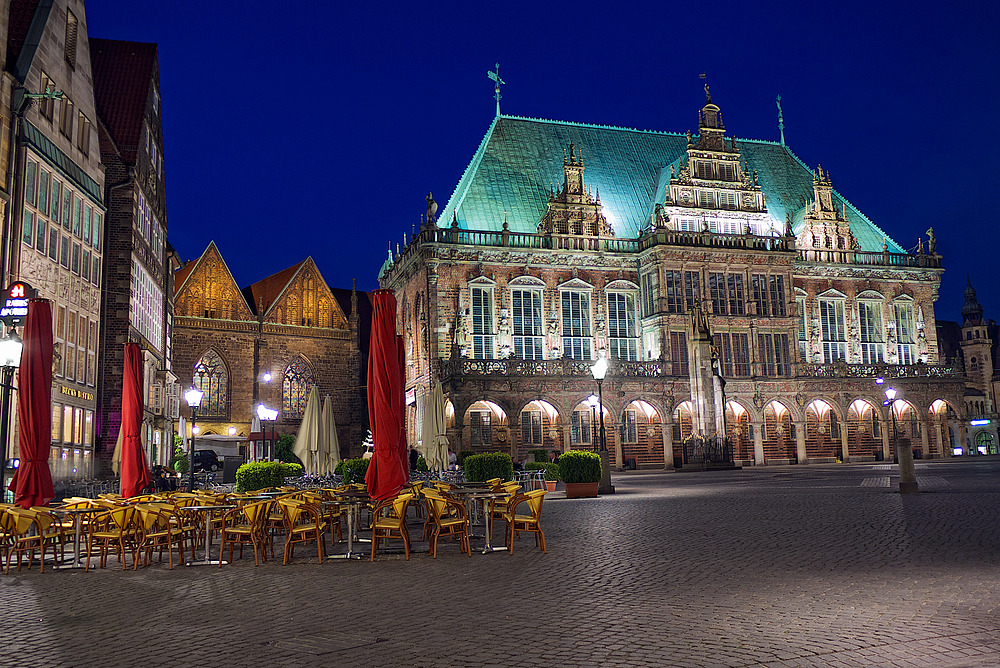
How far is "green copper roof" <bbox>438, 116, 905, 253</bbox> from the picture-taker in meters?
51.7

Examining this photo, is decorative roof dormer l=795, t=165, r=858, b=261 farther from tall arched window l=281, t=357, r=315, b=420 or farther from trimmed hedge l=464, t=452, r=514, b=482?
trimmed hedge l=464, t=452, r=514, b=482

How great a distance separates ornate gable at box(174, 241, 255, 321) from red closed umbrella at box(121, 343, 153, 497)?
33393 millimetres

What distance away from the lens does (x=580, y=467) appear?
24.0m

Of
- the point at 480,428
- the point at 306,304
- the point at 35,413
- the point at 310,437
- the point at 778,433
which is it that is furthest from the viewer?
the point at 306,304

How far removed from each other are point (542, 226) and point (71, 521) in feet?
131

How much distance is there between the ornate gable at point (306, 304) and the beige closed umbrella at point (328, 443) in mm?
29107

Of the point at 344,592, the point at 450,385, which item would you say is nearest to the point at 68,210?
the point at 344,592

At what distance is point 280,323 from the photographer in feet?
174

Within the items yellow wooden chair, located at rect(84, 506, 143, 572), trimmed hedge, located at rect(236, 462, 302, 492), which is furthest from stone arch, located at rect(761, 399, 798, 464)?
yellow wooden chair, located at rect(84, 506, 143, 572)

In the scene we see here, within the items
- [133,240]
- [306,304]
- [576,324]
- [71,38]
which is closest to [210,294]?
[306,304]

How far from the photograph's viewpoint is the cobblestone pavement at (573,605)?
6.28 m

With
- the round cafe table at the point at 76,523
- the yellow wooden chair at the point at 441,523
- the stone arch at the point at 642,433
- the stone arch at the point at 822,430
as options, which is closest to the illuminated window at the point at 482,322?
the stone arch at the point at 642,433

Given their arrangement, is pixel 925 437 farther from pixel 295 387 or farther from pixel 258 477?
pixel 258 477

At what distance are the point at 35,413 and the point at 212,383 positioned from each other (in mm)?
38044
